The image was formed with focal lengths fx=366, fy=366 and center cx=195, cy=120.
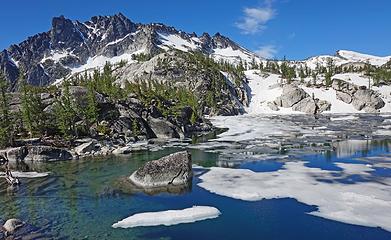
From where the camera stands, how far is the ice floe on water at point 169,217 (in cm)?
2797

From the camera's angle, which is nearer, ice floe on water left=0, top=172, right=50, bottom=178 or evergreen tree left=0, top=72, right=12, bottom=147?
ice floe on water left=0, top=172, right=50, bottom=178

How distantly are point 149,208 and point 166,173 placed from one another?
358 inches

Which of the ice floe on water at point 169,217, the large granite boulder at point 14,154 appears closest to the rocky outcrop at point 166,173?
the ice floe on water at point 169,217

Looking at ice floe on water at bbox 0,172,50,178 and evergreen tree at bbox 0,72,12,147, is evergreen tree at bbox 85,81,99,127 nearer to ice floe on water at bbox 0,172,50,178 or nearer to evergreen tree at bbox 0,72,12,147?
evergreen tree at bbox 0,72,12,147

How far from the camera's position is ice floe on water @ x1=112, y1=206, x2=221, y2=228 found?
91.8 ft

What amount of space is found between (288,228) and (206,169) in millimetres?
22904

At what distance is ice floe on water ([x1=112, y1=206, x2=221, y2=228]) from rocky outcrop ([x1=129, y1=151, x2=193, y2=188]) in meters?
9.95

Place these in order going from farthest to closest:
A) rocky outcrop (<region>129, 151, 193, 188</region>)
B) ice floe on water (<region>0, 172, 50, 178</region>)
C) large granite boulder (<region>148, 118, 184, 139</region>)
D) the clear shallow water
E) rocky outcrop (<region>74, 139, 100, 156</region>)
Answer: large granite boulder (<region>148, 118, 184, 139</region>) → rocky outcrop (<region>74, 139, 100, 156</region>) → ice floe on water (<region>0, 172, 50, 178</region>) → rocky outcrop (<region>129, 151, 193, 188</region>) → the clear shallow water

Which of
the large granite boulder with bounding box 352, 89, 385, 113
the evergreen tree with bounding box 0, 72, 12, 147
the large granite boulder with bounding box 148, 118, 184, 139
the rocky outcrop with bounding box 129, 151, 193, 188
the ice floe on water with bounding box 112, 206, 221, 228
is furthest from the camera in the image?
the large granite boulder with bounding box 352, 89, 385, 113

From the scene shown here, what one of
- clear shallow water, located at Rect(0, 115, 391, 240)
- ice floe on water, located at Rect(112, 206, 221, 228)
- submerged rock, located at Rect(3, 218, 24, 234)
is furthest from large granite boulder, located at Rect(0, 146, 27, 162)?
ice floe on water, located at Rect(112, 206, 221, 228)

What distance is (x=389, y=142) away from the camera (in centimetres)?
7062

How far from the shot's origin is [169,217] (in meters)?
28.9

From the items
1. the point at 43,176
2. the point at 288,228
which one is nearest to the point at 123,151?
the point at 43,176

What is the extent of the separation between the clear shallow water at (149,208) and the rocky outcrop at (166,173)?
1.85m
